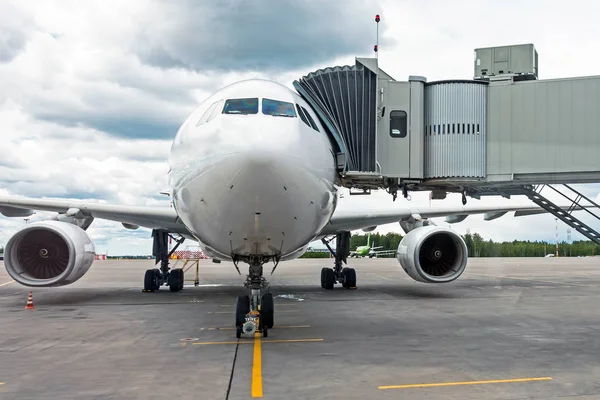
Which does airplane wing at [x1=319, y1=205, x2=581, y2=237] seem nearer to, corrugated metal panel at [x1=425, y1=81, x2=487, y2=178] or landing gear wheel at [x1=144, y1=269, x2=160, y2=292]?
corrugated metal panel at [x1=425, y1=81, x2=487, y2=178]

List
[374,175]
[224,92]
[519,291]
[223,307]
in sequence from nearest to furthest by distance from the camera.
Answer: [224,92] → [374,175] → [223,307] → [519,291]

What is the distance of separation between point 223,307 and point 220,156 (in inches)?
250

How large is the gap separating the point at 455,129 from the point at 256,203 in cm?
491

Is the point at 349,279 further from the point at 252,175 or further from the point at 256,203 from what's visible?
the point at 252,175

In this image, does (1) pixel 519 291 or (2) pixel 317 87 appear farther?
(1) pixel 519 291

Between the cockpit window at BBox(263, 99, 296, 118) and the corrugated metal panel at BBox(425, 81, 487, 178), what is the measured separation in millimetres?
3520

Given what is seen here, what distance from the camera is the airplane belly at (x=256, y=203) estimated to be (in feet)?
19.8

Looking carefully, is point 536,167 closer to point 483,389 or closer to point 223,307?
point 483,389

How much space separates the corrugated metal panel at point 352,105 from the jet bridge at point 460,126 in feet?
0.06

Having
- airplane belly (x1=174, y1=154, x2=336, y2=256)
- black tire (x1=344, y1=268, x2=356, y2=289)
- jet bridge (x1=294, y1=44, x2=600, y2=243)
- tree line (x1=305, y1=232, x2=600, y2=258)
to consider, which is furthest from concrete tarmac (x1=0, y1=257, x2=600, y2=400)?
tree line (x1=305, y1=232, x2=600, y2=258)

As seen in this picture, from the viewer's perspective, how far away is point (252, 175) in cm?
597

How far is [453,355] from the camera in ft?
20.9

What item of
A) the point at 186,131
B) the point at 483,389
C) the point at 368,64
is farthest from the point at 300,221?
the point at 368,64

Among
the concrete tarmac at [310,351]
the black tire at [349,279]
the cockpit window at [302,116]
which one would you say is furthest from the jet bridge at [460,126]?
the black tire at [349,279]
